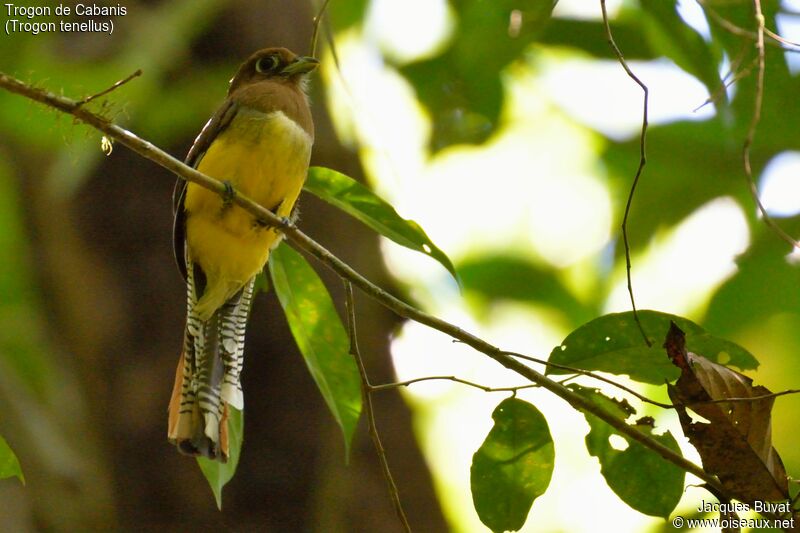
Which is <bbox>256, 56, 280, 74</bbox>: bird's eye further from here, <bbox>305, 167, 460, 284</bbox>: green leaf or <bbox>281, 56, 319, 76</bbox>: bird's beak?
<bbox>305, 167, 460, 284</bbox>: green leaf

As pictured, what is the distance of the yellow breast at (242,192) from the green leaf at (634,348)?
122 cm

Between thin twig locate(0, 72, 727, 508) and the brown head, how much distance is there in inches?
49.3

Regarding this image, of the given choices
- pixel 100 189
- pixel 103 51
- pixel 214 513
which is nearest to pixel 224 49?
pixel 103 51

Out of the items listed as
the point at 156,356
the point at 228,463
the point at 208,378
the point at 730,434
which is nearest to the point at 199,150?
the point at 208,378

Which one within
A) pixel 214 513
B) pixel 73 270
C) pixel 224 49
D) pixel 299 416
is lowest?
pixel 214 513

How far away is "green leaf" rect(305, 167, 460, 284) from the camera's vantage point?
278 centimetres

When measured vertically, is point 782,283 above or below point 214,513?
above

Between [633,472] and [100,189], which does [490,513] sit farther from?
[100,189]

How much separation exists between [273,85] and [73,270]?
7.64 feet

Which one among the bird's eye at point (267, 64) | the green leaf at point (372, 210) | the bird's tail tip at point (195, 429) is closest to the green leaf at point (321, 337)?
the green leaf at point (372, 210)

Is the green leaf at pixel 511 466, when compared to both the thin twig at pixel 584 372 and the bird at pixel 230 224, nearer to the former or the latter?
the thin twig at pixel 584 372

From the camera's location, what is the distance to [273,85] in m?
3.92

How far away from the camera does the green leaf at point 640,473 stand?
2.39m

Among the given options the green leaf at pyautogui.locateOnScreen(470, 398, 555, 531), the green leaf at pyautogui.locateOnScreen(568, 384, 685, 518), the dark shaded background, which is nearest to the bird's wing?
the dark shaded background
